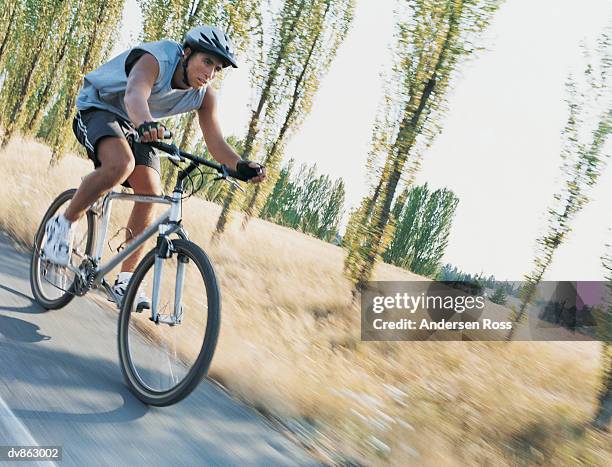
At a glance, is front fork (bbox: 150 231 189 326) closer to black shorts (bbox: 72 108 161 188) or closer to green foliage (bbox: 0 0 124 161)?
black shorts (bbox: 72 108 161 188)

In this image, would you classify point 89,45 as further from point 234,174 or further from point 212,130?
point 234,174

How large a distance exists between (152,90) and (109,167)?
560mm

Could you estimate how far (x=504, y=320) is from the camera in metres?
15.7

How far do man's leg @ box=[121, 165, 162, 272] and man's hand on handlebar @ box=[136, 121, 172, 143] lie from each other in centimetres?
80

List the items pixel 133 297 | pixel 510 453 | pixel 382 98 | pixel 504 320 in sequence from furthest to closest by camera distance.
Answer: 1. pixel 504 320
2. pixel 382 98
3. pixel 510 453
4. pixel 133 297

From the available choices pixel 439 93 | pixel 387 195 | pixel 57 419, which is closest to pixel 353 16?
pixel 439 93

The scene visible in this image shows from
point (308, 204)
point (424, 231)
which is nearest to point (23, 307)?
point (424, 231)

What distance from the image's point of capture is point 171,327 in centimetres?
350

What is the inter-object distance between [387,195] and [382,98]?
9.40ft

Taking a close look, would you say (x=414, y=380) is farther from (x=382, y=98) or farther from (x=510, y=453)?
(x=382, y=98)

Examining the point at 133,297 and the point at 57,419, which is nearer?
the point at 57,419

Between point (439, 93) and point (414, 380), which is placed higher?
point (439, 93)

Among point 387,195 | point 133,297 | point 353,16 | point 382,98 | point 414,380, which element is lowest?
point 414,380

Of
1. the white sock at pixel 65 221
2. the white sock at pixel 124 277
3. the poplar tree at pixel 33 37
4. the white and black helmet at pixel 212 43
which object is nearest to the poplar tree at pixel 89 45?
the poplar tree at pixel 33 37
